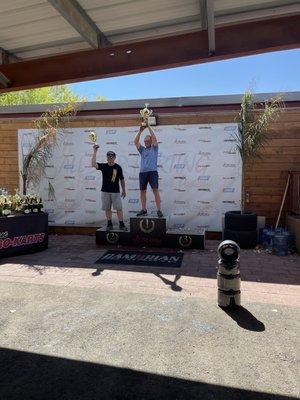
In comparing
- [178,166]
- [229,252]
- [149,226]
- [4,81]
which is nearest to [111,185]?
[149,226]

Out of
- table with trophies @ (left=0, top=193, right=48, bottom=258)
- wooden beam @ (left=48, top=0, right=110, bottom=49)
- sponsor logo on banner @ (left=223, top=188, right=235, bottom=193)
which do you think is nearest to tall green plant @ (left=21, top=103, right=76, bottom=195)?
table with trophies @ (left=0, top=193, right=48, bottom=258)

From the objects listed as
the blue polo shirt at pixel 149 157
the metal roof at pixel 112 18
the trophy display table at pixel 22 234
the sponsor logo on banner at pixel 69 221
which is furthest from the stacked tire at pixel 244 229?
the metal roof at pixel 112 18

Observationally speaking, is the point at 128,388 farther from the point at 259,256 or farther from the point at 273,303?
the point at 259,256

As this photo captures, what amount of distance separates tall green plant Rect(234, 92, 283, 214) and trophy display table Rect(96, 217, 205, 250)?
1.33 m

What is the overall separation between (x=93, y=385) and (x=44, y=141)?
7.32m

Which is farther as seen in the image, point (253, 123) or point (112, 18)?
point (253, 123)

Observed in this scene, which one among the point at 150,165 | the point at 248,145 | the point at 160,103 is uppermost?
the point at 160,103

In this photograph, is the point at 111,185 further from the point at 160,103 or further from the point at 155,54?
the point at 155,54

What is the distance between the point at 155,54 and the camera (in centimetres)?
421

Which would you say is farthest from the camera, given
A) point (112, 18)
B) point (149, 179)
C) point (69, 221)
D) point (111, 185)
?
point (69, 221)

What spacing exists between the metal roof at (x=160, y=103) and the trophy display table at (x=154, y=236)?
3067 mm

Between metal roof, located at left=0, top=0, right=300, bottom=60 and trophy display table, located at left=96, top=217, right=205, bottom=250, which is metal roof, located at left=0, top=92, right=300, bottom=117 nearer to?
trophy display table, located at left=96, top=217, right=205, bottom=250

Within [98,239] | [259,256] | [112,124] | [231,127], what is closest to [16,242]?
[98,239]

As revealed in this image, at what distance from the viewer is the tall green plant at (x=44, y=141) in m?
9.16
